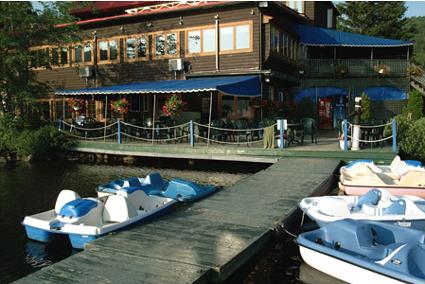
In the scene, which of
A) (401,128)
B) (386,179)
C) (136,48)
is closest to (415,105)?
(401,128)

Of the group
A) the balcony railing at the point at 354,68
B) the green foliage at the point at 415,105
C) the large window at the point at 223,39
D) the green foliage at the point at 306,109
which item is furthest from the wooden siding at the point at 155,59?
the green foliage at the point at 415,105

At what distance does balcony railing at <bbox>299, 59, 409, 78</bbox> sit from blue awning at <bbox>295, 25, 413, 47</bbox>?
1278 millimetres

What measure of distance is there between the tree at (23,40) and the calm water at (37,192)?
12.7ft

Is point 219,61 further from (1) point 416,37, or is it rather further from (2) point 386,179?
(1) point 416,37

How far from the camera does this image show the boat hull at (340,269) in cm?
578

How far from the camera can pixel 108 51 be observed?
79.3 feet

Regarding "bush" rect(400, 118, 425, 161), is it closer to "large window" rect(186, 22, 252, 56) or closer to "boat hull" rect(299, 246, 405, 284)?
"large window" rect(186, 22, 252, 56)

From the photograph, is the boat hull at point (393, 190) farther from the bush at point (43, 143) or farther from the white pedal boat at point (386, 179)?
the bush at point (43, 143)

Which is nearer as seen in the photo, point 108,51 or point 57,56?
point 57,56

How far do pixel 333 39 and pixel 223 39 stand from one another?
9.76 m

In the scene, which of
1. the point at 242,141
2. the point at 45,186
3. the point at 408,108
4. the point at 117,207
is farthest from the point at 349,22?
the point at 117,207

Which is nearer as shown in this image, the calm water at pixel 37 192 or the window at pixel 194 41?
the calm water at pixel 37 192

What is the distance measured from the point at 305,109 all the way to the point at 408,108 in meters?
5.85

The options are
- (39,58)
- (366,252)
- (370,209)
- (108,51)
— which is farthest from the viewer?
(108,51)
